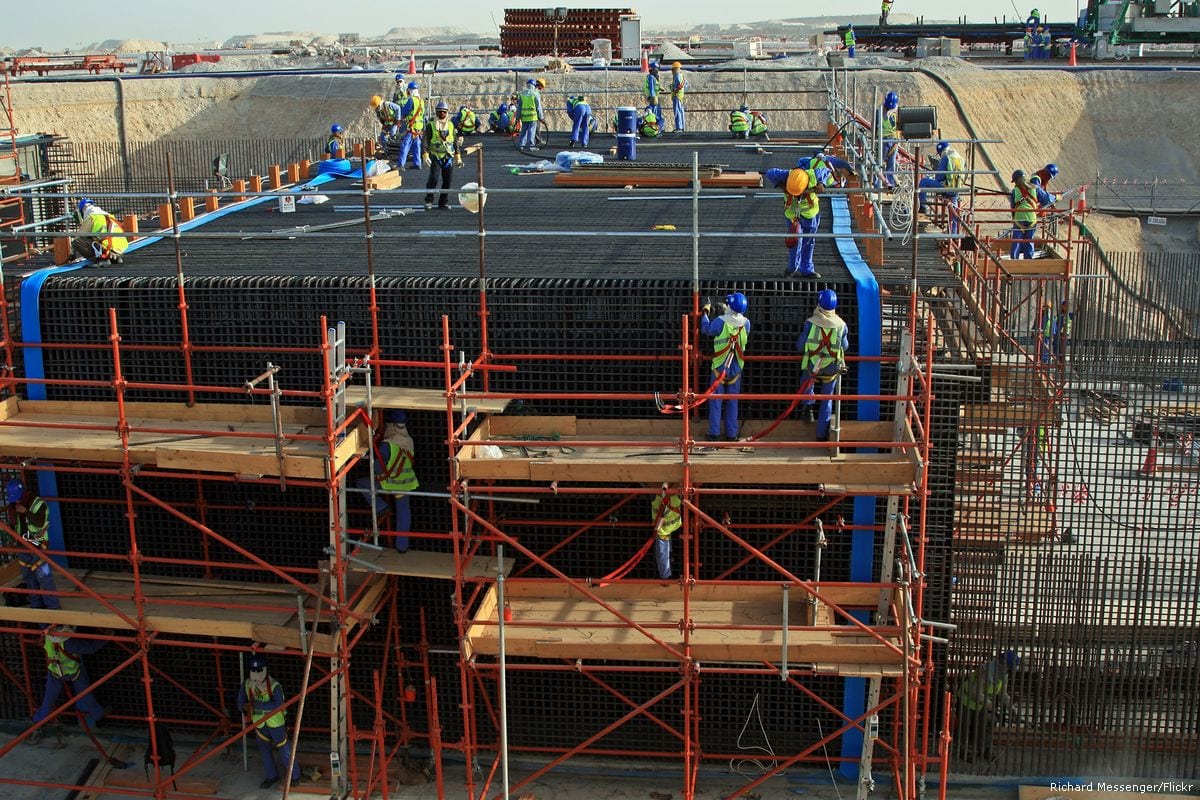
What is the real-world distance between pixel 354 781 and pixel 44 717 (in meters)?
3.43

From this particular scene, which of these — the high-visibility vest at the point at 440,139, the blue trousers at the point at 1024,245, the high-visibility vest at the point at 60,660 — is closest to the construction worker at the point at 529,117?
the high-visibility vest at the point at 440,139

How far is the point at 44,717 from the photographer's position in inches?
515

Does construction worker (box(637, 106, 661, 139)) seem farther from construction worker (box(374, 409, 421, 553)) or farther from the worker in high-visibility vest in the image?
construction worker (box(374, 409, 421, 553))

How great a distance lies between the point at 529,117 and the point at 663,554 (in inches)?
598

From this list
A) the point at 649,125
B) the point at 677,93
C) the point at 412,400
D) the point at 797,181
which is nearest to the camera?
the point at 412,400

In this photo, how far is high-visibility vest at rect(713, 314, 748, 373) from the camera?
38.2 ft

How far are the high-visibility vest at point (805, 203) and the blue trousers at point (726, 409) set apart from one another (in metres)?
1.89

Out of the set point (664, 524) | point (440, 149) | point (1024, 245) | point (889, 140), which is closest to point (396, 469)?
point (664, 524)

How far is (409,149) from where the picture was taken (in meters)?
21.8

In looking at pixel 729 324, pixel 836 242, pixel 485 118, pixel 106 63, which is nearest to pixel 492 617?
pixel 729 324

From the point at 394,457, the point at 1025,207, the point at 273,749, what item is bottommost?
the point at 273,749

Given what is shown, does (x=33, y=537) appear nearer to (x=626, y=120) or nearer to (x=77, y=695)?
(x=77, y=695)

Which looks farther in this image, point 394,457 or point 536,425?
point 536,425

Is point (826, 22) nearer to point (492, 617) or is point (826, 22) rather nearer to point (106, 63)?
point (106, 63)
